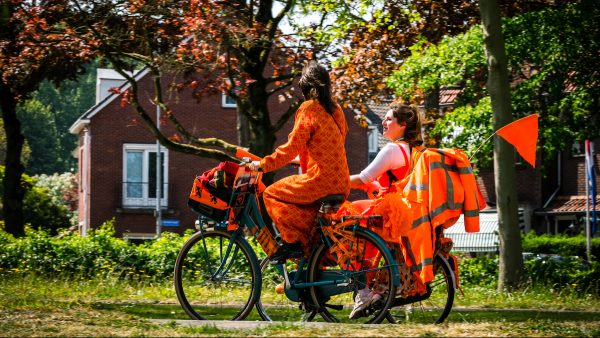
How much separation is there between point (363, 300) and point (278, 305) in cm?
272

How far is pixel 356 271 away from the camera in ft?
26.9

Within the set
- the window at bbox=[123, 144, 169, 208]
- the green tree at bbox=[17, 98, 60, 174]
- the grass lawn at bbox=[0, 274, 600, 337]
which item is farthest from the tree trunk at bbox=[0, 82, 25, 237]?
the green tree at bbox=[17, 98, 60, 174]

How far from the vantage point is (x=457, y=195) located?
830 centimetres

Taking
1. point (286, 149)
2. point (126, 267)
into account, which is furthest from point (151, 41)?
point (286, 149)

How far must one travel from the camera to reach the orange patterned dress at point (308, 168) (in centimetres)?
820

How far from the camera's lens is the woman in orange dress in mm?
8203

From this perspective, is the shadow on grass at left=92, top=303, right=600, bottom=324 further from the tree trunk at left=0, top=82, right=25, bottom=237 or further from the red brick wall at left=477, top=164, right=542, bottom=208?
the red brick wall at left=477, top=164, right=542, bottom=208

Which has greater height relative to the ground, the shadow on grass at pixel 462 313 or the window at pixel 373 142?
the window at pixel 373 142

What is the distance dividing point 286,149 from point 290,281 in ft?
3.52

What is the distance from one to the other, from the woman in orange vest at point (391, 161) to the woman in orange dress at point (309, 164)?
0.24m

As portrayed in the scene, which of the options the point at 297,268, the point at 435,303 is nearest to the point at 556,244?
the point at 435,303

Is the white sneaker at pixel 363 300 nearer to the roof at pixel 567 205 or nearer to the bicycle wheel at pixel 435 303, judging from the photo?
the bicycle wheel at pixel 435 303

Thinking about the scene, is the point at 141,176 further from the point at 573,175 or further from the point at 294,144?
the point at 294,144

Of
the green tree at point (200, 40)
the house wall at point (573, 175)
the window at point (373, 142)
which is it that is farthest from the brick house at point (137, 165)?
the green tree at point (200, 40)
